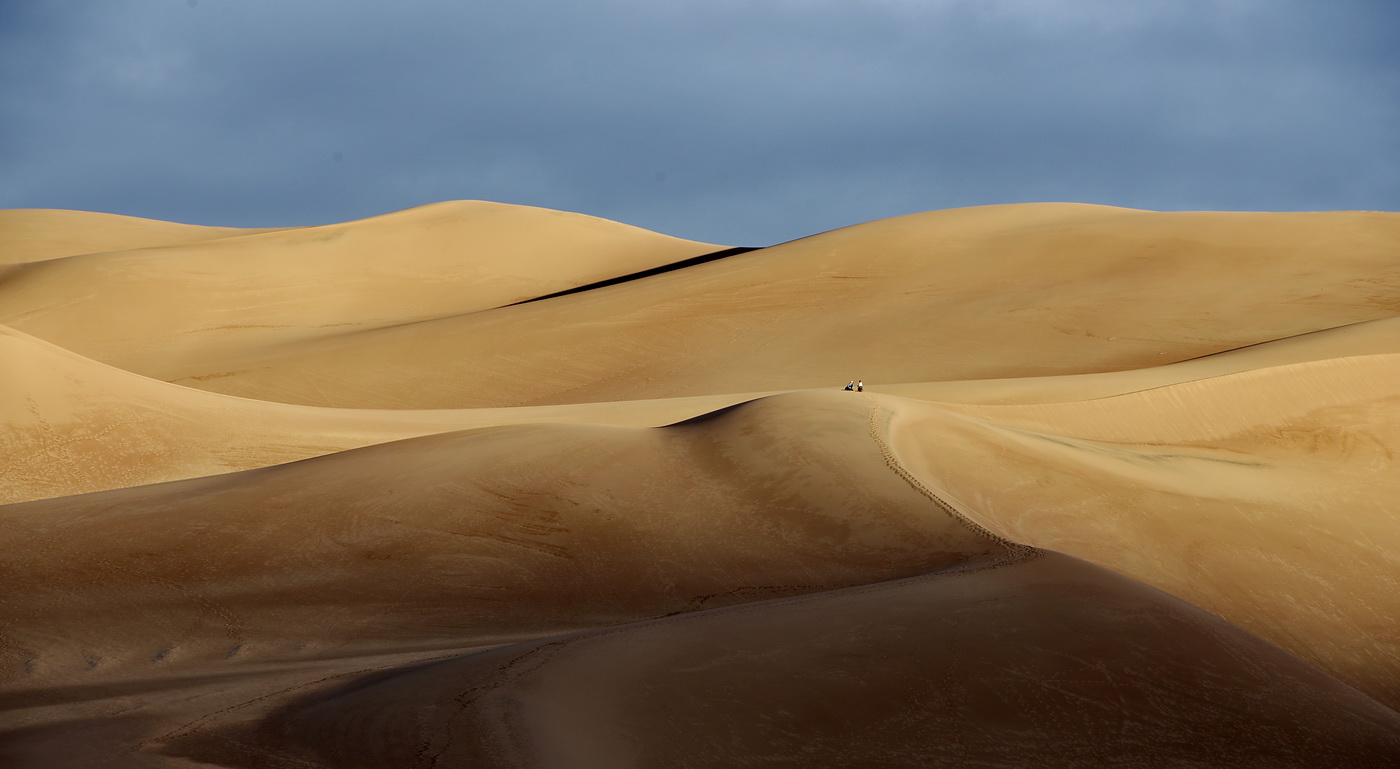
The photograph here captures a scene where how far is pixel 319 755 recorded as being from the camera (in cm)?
415

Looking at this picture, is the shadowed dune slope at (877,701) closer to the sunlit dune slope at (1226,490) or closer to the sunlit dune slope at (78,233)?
the sunlit dune slope at (1226,490)

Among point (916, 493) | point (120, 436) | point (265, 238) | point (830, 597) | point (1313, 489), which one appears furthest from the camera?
point (265, 238)

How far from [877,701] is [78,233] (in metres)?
53.9

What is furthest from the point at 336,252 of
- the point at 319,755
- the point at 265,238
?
the point at 319,755

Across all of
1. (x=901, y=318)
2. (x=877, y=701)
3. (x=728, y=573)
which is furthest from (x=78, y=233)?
(x=877, y=701)

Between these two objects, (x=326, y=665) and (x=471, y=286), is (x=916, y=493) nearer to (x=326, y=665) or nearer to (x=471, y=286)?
(x=326, y=665)

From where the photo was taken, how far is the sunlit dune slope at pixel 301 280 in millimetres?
32969

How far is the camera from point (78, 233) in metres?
49.3

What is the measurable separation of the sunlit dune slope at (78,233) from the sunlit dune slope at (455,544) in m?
42.8

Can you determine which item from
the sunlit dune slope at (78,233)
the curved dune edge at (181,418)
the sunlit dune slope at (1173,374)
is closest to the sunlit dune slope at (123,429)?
the curved dune edge at (181,418)

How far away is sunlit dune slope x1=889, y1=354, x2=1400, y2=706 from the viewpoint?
7859 mm

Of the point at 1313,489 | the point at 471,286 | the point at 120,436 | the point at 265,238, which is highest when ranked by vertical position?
the point at 265,238

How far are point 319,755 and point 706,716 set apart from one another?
1.49m

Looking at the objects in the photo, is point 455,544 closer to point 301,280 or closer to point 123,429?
point 123,429
